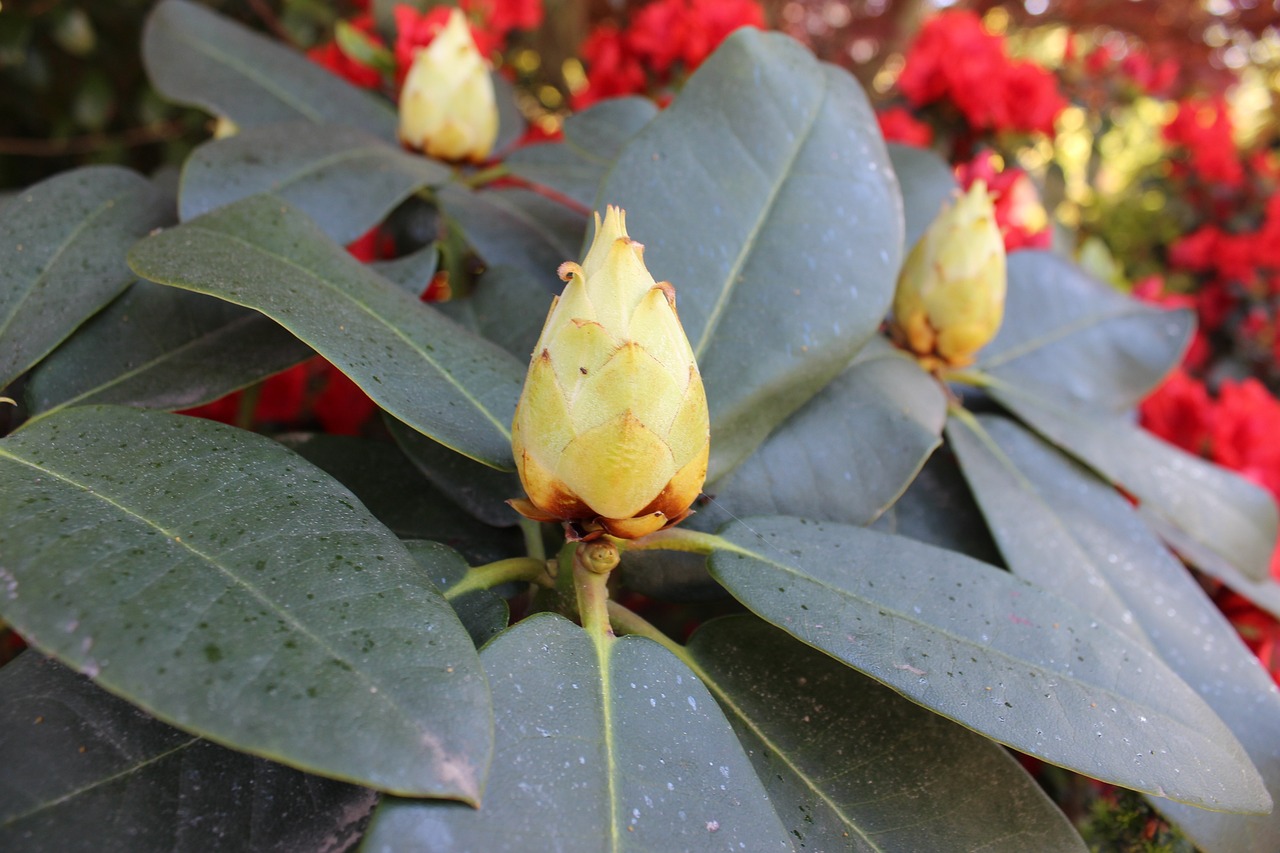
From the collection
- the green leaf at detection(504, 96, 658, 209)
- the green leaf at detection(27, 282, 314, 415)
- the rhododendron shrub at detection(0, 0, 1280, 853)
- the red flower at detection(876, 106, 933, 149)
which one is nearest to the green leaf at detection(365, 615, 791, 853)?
the rhododendron shrub at detection(0, 0, 1280, 853)

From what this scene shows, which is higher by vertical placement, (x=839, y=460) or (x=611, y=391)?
(x=611, y=391)

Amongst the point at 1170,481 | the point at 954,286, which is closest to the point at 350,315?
the point at 954,286

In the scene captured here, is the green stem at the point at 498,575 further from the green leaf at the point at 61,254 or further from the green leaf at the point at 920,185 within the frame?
the green leaf at the point at 920,185

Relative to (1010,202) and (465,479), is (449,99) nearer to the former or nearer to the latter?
(465,479)

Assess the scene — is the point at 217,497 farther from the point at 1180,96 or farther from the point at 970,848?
the point at 1180,96

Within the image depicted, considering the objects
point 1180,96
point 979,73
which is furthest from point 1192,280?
point 979,73

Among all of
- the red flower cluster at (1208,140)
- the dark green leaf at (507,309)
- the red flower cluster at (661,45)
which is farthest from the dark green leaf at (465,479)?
the red flower cluster at (1208,140)

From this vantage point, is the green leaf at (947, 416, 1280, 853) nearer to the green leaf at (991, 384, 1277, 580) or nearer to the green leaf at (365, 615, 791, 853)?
the green leaf at (991, 384, 1277, 580)
